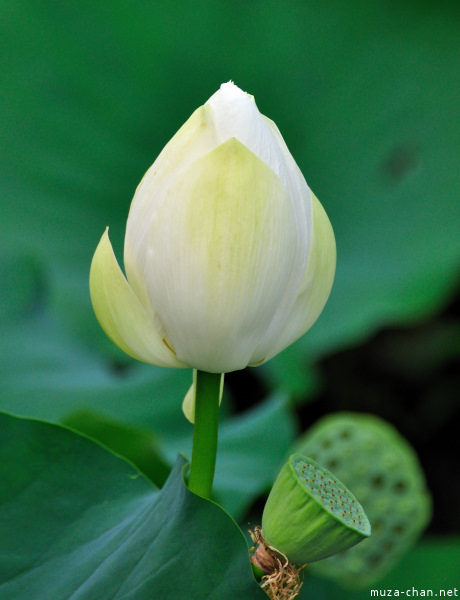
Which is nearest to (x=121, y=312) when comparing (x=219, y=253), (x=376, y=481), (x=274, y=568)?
(x=219, y=253)

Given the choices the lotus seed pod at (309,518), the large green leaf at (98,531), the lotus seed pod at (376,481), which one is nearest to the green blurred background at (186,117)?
the lotus seed pod at (376,481)

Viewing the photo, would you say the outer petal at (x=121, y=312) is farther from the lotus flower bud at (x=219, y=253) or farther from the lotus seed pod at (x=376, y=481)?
the lotus seed pod at (x=376, y=481)

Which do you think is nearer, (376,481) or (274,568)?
(274,568)

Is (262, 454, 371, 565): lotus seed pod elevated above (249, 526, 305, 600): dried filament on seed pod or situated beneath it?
elevated above

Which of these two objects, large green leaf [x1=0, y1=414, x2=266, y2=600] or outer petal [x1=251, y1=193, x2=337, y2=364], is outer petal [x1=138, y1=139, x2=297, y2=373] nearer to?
outer petal [x1=251, y1=193, x2=337, y2=364]

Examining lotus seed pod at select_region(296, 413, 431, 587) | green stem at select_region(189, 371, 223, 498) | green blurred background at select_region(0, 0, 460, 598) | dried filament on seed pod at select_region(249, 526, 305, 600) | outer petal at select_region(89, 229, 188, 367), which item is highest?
Answer: green blurred background at select_region(0, 0, 460, 598)

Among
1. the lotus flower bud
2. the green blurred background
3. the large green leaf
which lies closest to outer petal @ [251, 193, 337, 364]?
the lotus flower bud

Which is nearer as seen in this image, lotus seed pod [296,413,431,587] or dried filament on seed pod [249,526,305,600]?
dried filament on seed pod [249,526,305,600]

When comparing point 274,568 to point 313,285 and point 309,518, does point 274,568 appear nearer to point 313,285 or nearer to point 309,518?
point 309,518
